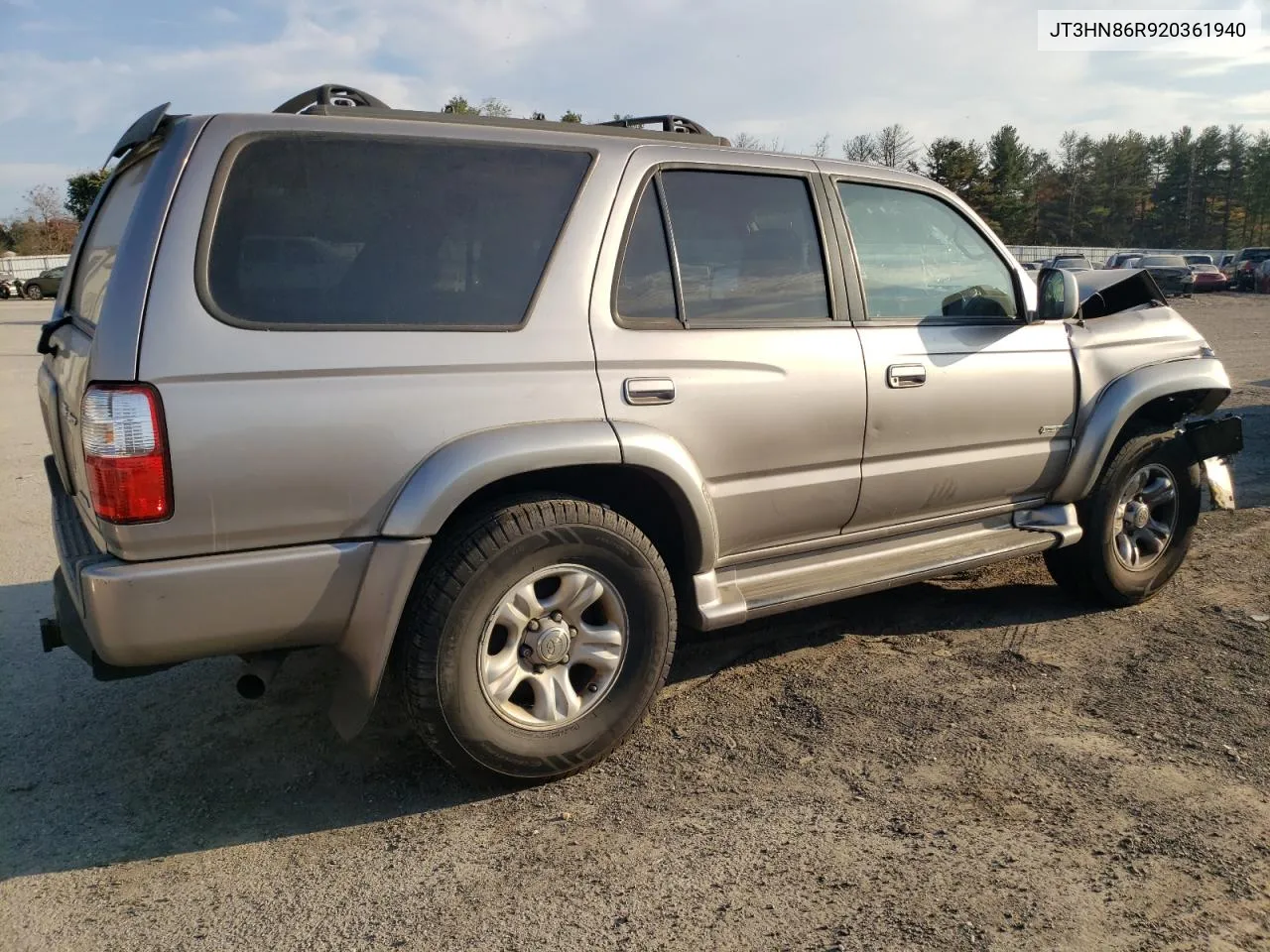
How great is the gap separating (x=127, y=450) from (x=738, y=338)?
1.91 metres

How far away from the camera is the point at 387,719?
3.55 meters

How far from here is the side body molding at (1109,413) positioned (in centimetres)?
423

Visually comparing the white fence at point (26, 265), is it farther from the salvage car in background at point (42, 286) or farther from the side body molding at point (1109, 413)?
the side body molding at point (1109, 413)

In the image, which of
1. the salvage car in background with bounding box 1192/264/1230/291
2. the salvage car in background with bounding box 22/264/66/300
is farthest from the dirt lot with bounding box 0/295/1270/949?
the salvage car in background with bounding box 22/264/66/300

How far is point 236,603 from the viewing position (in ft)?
8.43

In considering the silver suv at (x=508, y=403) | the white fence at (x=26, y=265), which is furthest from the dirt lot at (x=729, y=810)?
the white fence at (x=26, y=265)

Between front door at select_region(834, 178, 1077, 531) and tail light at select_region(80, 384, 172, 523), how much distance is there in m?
2.38

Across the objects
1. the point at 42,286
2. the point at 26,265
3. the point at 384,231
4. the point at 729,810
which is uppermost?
the point at 26,265

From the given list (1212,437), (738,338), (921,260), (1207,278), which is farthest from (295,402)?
(1207,278)

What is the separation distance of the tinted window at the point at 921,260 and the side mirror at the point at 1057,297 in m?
0.12

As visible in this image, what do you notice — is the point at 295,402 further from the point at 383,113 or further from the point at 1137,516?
the point at 1137,516

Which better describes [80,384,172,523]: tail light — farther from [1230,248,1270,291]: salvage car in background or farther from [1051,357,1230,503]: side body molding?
[1230,248,1270,291]: salvage car in background

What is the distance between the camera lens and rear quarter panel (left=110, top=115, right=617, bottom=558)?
246 centimetres

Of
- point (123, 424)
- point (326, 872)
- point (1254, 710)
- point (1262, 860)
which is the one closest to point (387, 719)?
point (326, 872)
